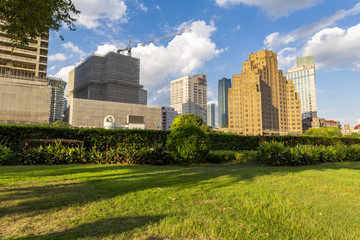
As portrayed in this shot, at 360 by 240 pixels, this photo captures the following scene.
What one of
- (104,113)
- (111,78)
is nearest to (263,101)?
(104,113)

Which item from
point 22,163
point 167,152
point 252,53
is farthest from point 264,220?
point 252,53

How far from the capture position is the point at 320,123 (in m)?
156

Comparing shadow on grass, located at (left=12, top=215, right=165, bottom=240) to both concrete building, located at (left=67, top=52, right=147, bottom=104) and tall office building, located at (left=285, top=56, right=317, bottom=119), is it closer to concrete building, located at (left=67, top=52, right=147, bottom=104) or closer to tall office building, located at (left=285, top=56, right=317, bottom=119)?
concrete building, located at (left=67, top=52, right=147, bottom=104)

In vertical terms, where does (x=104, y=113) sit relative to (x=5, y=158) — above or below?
above

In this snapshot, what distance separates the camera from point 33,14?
7.66 m

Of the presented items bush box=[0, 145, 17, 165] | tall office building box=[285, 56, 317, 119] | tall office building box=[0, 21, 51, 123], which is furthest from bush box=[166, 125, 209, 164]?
tall office building box=[285, 56, 317, 119]

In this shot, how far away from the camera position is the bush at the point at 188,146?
35.0ft

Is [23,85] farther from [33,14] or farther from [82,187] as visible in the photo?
[82,187]

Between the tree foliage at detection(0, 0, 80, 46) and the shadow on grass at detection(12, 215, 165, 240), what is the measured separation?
7011 mm

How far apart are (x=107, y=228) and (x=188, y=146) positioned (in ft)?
25.9

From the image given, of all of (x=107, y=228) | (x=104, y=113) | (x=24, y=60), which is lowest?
(x=107, y=228)

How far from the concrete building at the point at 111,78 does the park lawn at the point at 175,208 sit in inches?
5082

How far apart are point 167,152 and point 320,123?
179m

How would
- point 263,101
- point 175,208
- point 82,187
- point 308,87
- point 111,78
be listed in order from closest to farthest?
1. point 175,208
2. point 82,187
3. point 263,101
4. point 111,78
5. point 308,87
